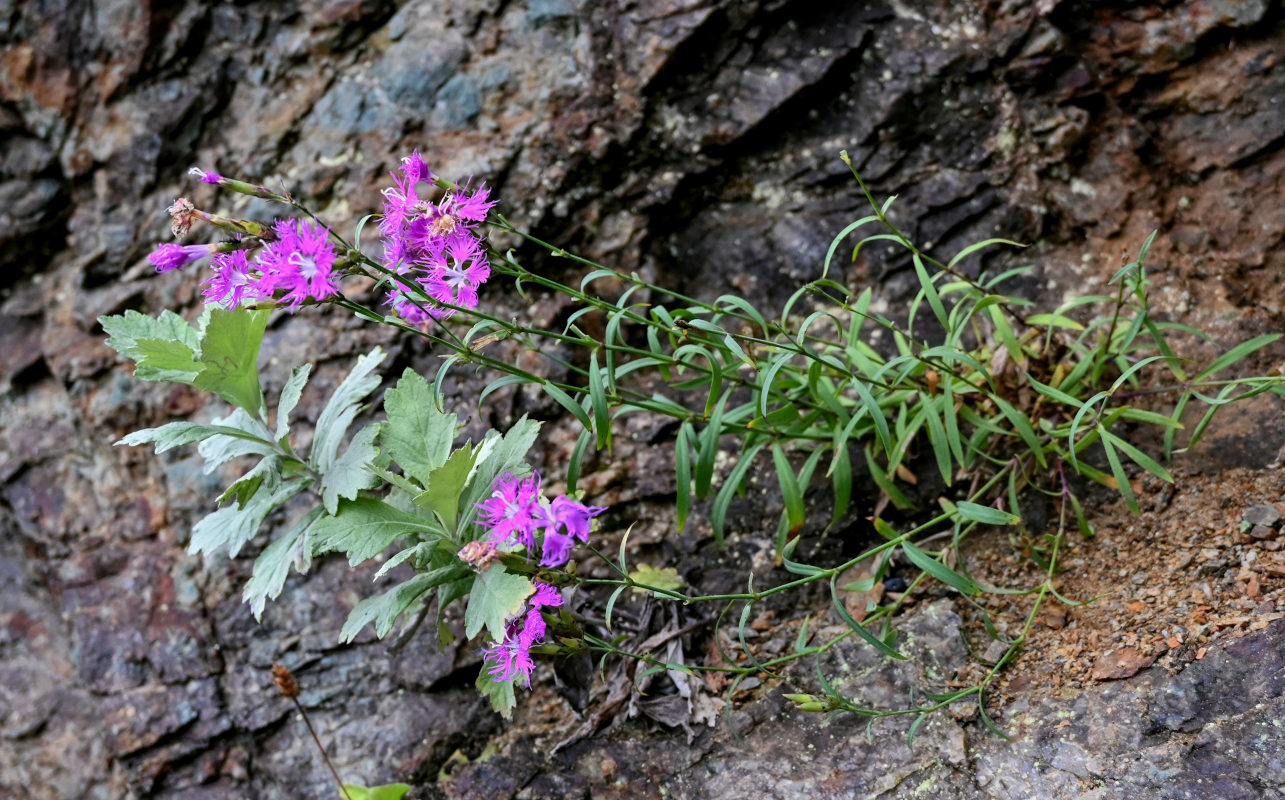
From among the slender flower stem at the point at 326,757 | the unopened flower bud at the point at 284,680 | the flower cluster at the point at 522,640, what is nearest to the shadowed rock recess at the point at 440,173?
the slender flower stem at the point at 326,757

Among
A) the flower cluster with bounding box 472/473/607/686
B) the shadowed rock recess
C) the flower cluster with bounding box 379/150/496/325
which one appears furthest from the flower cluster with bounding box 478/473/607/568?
the shadowed rock recess

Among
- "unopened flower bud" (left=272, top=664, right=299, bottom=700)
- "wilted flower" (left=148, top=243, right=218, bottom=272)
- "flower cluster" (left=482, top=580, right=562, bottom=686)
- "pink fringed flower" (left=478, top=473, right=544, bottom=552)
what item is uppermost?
"wilted flower" (left=148, top=243, right=218, bottom=272)

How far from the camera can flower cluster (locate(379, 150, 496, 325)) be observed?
1834mm

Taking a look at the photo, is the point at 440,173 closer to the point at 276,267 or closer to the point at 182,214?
the point at 182,214

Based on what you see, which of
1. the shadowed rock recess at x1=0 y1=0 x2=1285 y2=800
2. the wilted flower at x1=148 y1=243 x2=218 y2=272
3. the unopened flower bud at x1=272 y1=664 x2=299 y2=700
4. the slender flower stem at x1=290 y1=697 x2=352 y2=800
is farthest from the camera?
the shadowed rock recess at x1=0 y1=0 x2=1285 y2=800

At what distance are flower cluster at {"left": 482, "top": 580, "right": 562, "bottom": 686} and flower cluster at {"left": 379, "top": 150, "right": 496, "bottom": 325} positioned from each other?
604 millimetres

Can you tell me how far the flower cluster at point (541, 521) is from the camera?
172 centimetres

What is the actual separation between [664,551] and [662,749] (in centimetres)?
61

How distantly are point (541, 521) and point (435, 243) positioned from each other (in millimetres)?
596

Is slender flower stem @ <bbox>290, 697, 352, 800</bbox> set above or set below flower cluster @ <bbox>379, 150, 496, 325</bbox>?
below

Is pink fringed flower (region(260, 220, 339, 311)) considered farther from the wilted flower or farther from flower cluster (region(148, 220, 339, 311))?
the wilted flower

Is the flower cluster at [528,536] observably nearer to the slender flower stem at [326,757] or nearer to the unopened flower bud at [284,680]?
the unopened flower bud at [284,680]

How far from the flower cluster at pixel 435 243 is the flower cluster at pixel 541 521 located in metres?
0.40

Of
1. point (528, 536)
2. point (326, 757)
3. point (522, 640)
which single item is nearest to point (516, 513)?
point (528, 536)
